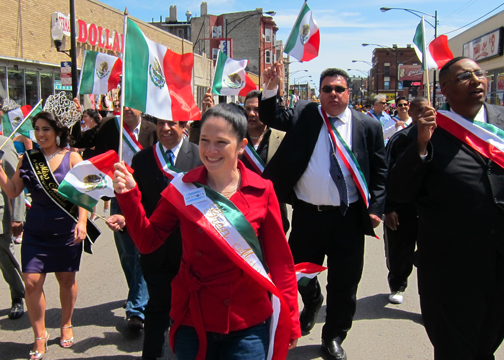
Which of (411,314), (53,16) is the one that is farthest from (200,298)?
(53,16)

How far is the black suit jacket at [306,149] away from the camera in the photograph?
379 centimetres

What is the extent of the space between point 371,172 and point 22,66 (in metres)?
16.5

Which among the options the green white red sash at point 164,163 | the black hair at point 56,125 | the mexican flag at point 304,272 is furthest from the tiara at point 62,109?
the mexican flag at point 304,272

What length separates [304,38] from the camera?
5051 mm

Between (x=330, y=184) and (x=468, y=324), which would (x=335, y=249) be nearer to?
(x=330, y=184)

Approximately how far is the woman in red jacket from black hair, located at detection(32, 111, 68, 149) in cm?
209

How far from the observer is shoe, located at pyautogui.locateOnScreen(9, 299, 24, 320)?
4.58 meters

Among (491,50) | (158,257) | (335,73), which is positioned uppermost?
(491,50)

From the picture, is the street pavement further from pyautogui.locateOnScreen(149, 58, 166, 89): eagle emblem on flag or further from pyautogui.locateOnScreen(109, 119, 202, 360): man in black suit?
pyautogui.locateOnScreen(149, 58, 166, 89): eagle emblem on flag

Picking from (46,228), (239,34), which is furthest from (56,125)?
(239,34)

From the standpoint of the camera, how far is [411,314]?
4.79 m

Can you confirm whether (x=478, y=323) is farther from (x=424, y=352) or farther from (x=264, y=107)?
(x=264, y=107)

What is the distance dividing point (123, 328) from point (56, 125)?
1.96m

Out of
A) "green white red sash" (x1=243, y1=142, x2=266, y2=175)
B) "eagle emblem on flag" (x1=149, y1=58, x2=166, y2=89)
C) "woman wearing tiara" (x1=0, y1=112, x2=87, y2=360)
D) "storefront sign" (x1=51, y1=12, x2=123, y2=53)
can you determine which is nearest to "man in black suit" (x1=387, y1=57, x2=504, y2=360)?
"eagle emblem on flag" (x1=149, y1=58, x2=166, y2=89)
